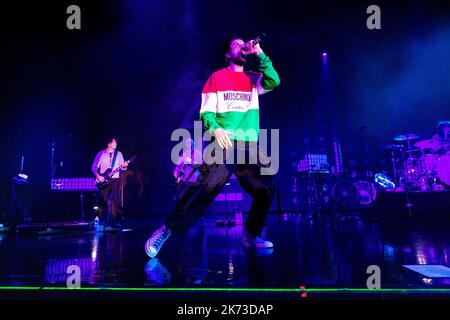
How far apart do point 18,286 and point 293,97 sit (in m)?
9.08

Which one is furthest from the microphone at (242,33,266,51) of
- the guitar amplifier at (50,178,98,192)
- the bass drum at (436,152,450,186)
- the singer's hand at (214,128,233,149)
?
the guitar amplifier at (50,178,98,192)

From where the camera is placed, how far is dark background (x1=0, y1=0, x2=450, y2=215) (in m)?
6.71

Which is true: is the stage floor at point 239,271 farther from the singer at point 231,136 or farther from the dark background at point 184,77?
the dark background at point 184,77

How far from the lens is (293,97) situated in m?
9.32

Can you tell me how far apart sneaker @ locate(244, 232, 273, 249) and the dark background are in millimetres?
5797

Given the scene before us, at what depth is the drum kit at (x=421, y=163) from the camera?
590 cm

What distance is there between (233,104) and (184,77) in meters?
7.09

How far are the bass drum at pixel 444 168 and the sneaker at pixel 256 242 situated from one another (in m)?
5.48

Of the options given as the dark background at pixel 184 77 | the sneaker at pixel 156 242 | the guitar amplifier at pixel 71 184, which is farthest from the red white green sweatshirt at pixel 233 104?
the guitar amplifier at pixel 71 184

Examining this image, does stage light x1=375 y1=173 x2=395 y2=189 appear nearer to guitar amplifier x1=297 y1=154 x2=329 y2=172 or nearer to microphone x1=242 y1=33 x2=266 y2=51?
guitar amplifier x1=297 y1=154 x2=329 y2=172

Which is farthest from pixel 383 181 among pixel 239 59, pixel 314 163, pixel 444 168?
pixel 239 59
